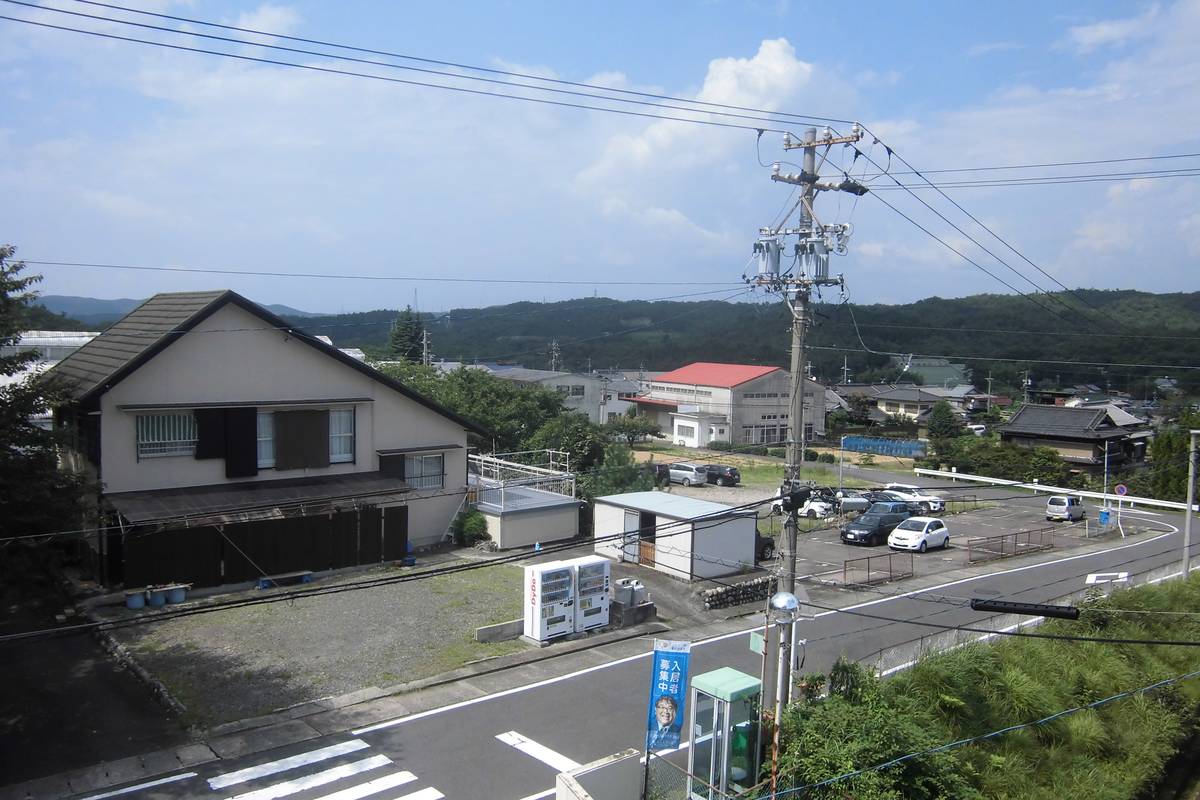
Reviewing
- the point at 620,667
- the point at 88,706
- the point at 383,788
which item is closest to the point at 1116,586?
the point at 620,667

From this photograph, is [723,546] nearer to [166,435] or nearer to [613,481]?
[613,481]

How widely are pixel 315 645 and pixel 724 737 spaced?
30.1 feet

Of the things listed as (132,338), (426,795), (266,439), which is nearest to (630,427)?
(266,439)

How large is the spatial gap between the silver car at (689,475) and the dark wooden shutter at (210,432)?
27.7m

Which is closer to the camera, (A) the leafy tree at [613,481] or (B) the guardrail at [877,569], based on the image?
(B) the guardrail at [877,569]

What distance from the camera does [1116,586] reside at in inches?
764

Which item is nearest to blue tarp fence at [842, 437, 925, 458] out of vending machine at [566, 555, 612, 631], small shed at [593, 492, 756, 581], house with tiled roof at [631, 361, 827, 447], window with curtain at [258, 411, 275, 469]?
house with tiled roof at [631, 361, 827, 447]

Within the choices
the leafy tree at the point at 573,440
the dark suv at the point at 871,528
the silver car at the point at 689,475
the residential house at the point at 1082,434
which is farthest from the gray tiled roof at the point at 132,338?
the residential house at the point at 1082,434

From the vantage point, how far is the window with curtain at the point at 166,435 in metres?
20.3

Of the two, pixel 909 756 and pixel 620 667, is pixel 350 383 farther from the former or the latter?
pixel 909 756

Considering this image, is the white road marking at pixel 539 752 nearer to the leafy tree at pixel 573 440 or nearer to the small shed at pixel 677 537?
the small shed at pixel 677 537

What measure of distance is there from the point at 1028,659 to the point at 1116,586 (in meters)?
6.43

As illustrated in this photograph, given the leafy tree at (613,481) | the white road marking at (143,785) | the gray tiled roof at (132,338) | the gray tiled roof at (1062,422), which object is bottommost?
the white road marking at (143,785)

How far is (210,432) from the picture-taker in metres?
21.2
